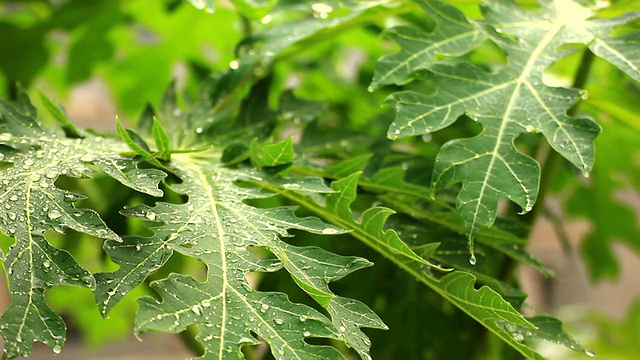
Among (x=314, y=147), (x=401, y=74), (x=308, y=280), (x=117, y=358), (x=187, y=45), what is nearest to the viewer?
(x=308, y=280)

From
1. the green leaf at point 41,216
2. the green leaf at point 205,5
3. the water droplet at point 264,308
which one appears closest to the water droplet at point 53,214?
the green leaf at point 41,216

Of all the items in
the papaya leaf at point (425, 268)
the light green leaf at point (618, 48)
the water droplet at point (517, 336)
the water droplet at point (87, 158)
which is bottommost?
the water droplet at point (517, 336)

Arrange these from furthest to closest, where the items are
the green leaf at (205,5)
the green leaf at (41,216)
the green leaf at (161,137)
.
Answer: the green leaf at (205,5), the green leaf at (161,137), the green leaf at (41,216)

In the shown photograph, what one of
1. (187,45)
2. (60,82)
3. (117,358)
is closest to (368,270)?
(187,45)

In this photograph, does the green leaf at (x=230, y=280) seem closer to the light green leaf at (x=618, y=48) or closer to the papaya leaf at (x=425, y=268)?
the papaya leaf at (x=425, y=268)

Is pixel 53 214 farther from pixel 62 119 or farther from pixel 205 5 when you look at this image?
pixel 205 5

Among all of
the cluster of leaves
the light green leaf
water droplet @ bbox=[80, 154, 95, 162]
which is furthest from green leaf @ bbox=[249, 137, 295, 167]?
the light green leaf

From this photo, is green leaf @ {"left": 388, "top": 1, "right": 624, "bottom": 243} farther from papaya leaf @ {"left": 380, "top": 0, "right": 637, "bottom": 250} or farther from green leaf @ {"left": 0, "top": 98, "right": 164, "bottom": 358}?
green leaf @ {"left": 0, "top": 98, "right": 164, "bottom": 358}

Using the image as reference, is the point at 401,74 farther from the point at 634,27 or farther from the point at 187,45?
the point at 187,45
